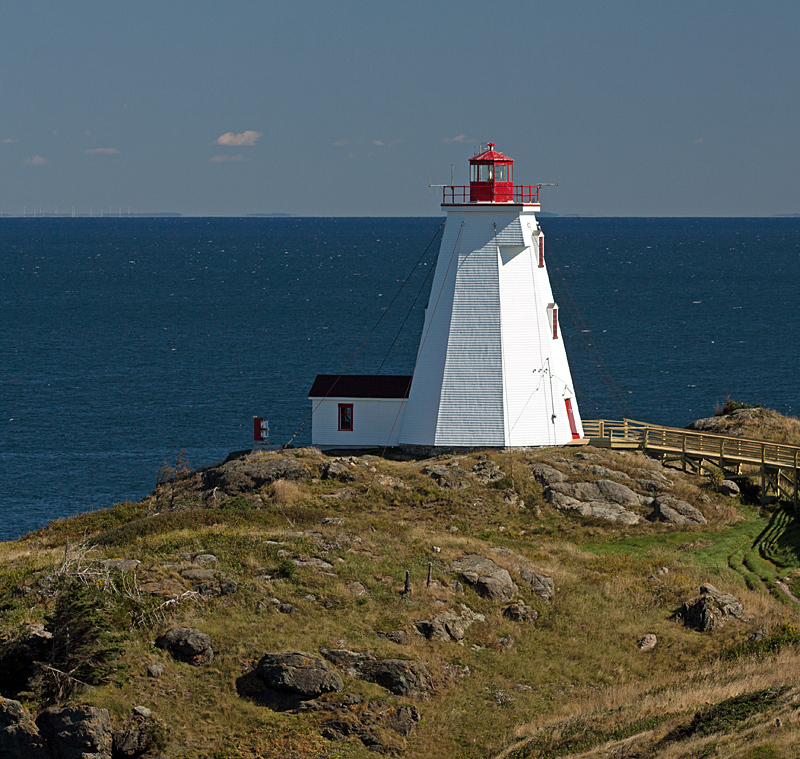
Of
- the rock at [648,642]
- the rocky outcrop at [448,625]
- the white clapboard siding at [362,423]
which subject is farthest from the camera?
the white clapboard siding at [362,423]

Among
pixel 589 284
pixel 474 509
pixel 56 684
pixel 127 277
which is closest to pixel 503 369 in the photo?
pixel 474 509

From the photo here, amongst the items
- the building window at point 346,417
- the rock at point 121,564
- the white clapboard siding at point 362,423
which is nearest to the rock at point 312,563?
the rock at point 121,564

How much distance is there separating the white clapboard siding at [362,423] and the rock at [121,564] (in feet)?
59.5

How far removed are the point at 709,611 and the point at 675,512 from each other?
A: 9491mm

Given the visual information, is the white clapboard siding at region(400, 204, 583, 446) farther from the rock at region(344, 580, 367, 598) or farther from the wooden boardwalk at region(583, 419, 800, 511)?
the rock at region(344, 580, 367, 598)

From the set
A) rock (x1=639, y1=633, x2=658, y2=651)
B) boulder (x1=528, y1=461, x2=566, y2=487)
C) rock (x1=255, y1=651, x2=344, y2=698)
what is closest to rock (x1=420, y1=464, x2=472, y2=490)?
boulder (x1=528, y1=461, x2=566, y2=487)

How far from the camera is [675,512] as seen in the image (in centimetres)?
3519

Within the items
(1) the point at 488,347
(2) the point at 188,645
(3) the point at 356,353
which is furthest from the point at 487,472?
(3) the point at 356,353

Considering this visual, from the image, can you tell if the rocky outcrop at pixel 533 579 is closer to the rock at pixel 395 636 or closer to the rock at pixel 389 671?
the rock at pixel 395 636

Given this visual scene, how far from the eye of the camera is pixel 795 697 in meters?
18.6

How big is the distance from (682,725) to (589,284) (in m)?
126

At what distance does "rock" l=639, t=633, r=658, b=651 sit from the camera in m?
24.7

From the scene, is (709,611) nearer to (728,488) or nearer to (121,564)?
(728,488)

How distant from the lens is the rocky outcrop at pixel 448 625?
23.8 m
